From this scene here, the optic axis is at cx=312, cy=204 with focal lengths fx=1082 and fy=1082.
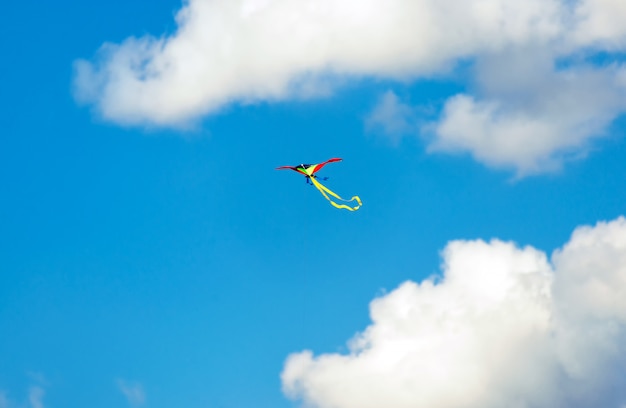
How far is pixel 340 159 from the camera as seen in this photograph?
188 meters

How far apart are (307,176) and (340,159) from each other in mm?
6989

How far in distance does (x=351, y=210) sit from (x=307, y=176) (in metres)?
15.5

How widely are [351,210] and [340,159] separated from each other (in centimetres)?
1313

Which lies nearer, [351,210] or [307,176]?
[351,210]

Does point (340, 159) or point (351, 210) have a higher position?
point (340, 159)

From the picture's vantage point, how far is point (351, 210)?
17825cm

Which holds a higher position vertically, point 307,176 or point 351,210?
point 307,176

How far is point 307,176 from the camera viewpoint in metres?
191
